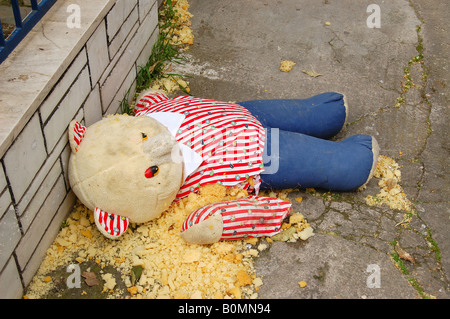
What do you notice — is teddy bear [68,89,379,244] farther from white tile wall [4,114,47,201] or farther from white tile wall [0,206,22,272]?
white tile wall [0,206,22,272]

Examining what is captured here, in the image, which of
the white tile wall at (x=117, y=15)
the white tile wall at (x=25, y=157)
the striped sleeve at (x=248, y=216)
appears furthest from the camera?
the white tile wall at (x=117, y=15)

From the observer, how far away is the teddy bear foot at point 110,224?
2316mm

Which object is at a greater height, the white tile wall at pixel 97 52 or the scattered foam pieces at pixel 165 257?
the white tile wall at pixel 97 52

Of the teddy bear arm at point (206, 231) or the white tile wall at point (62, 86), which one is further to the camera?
the teddy bear arm at point (206, 231)

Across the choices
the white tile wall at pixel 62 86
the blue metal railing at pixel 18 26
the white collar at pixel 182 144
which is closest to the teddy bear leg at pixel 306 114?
the white collar at pixel 182 144

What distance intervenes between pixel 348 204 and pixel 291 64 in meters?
1.32

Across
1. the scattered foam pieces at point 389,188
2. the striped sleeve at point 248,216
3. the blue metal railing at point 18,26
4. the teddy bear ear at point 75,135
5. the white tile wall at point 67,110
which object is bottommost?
the scattered foam pieces at point 389,188

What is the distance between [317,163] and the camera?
263 cm

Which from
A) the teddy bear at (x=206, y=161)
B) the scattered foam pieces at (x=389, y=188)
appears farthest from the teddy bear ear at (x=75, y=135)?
the scattered foam pieces at (x=389, y=188)

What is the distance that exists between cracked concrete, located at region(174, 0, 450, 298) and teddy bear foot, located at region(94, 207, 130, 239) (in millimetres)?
663

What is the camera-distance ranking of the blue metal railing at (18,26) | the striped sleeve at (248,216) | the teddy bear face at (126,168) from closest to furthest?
the blue metal railing at (18,26), the teddy bear face at (126,168), the striped sleeve at (248,216)

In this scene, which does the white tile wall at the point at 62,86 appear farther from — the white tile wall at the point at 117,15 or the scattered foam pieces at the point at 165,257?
the scattered foam pieces at the point at 165,257

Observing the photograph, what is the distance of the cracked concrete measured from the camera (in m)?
2.42

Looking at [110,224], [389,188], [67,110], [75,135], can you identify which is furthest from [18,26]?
[389,188]
